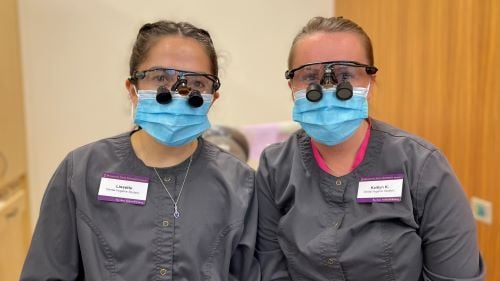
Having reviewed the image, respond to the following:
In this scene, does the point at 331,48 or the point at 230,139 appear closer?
the point at 331,48

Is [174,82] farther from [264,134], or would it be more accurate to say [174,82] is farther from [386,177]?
[264,134]

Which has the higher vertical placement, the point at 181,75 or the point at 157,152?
the point at 181,75

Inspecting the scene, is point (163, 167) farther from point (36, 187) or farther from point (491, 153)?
point (36, 187)

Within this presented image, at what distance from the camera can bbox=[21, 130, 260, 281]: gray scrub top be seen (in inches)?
46.5

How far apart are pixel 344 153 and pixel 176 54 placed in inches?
22.2

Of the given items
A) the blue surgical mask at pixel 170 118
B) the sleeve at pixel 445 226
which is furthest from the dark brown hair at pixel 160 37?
the sleeve at pixel 445 226

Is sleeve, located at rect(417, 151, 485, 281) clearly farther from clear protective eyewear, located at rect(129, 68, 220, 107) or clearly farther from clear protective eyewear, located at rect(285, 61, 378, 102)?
clear protective eyewear, located at rect(129, 68, 220, 107)

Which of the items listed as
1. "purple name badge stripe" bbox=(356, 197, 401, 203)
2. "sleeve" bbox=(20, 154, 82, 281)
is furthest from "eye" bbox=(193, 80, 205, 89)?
"purple name badge stripe" bbox=(356, 197, 401, 203)

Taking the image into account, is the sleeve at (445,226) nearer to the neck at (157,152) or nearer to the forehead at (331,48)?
the forehead at (331,48)

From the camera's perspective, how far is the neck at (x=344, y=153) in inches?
50.6

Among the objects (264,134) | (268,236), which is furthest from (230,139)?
(268,236)

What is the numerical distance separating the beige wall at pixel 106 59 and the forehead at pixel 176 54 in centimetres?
123

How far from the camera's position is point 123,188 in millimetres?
1239

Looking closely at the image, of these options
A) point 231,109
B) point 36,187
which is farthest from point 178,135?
point 36,187
